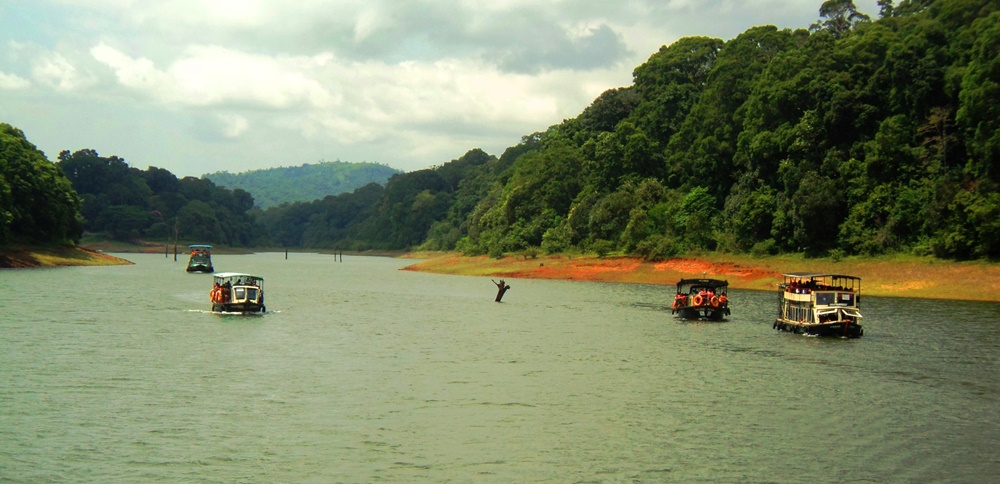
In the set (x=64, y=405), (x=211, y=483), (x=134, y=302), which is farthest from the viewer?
(x=134, y=302)

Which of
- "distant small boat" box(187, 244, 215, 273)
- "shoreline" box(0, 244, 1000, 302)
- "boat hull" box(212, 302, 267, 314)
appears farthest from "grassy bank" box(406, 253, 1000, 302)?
"boat hull" box(212, 302, 267, 314)

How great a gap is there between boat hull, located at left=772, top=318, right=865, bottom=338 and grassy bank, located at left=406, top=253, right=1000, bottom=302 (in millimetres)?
27631

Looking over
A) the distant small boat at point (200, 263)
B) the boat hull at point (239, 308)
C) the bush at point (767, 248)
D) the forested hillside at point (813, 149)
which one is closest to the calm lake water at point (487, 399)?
the boat hull at point (239, 308)

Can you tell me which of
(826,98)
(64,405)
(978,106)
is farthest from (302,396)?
(826,98)

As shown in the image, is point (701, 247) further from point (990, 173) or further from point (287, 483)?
point (287, 483)

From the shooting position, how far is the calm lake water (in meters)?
23.1

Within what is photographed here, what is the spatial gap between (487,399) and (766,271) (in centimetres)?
6979

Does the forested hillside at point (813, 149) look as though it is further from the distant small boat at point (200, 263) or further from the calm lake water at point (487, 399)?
the distant small boat at point (200, 263)

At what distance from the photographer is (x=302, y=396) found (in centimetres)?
3150

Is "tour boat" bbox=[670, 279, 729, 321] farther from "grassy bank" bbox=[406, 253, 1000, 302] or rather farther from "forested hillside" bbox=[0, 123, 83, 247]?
"forested hillside" bbox=[0, 123, 83, 247]

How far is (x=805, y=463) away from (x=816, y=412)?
23.0 feet

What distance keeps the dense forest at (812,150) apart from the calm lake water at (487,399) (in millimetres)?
26121

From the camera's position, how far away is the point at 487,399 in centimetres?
3167

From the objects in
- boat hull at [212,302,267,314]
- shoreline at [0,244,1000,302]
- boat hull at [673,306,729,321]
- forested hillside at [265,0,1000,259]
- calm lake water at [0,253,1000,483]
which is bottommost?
calm lake water at [0,253,1000,483]
